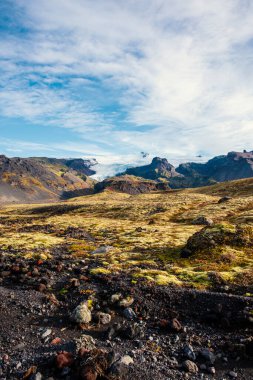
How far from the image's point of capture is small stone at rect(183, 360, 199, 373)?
43.0ft

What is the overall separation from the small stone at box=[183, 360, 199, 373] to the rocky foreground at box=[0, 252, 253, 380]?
0.14ft

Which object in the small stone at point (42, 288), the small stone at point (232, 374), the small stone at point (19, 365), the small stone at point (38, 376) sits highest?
the small stone at point (42, 288)

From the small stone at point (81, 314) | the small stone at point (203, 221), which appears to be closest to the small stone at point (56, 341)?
the small stone at point (81, 314)

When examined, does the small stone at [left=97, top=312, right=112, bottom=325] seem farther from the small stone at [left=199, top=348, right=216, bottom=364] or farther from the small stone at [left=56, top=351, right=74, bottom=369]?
the small stone at [left=199, top=348, right=216, bottom=364]

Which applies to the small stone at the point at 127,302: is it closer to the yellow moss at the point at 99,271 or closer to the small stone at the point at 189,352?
the small stone at the point at 189,352

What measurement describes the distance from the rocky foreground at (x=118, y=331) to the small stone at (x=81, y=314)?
5 centimetres

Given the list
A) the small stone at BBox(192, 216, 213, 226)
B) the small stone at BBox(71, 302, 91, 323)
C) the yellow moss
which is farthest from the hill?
the small stone at BBox(192, 216, 213, 226)

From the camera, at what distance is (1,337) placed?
15211mm

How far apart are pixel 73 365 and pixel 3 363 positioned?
3.20 meters

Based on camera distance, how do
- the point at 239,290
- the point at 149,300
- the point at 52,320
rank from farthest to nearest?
the point at 239,290, the point at 149,300, the point at 52,320

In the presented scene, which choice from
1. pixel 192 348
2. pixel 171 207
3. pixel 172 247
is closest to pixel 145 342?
pixel 192 348

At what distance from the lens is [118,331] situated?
16078 mm

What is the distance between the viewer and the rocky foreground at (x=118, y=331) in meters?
12.9

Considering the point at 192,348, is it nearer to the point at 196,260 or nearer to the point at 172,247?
the point at 196,260
